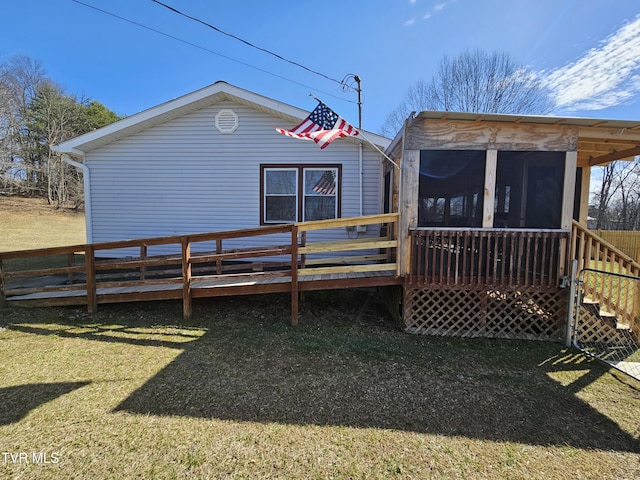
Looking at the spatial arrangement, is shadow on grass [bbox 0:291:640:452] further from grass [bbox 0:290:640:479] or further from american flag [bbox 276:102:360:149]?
american flag [bbox 276:102:360:149]

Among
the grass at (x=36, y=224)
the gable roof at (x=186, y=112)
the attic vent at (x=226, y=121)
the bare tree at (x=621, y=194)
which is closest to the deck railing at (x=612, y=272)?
the gable roof at (x=186, y=112)

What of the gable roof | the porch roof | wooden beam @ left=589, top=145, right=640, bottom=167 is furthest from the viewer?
the gable roof

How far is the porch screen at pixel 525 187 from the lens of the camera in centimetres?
593

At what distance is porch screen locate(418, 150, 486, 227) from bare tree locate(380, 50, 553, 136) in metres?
12.0

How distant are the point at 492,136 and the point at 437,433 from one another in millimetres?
3848

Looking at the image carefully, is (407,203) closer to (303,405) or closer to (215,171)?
(303,405)

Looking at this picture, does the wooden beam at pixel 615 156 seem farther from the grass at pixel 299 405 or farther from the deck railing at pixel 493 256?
the grass at pixel 299 405

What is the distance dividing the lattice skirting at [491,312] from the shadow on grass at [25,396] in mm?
4137

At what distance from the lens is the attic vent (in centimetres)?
710

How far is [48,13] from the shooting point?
802 centimetres

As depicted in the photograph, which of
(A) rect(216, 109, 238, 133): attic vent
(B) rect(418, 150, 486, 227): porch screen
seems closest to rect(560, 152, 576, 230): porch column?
(B) rect(418, 150, 486, 227): porch screen

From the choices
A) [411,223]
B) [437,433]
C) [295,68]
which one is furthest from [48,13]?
[437,433]

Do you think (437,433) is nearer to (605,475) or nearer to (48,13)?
(605,475)

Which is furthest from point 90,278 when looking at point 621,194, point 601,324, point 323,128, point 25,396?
point 621,194
